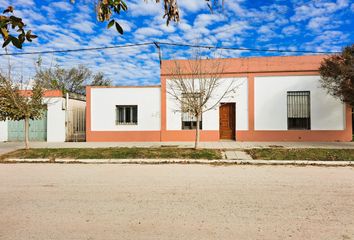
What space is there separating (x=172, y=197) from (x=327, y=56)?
13.9 m

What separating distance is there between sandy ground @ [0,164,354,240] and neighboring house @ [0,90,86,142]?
30.6ft

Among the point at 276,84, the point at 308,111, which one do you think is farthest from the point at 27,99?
the point at 308,111

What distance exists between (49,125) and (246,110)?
12.1 meters

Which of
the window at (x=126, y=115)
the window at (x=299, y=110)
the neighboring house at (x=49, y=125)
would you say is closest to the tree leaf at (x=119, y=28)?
the window at (x=126, y=115)

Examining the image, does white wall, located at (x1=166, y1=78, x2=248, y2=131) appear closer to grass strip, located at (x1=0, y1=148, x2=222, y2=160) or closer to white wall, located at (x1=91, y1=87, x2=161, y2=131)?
white wall, located at (x1=91, y1=87, x2=161, y2=131)

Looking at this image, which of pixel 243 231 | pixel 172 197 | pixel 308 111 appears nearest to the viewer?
pixel 243 231

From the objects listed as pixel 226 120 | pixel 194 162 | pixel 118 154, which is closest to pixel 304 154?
pixel 194 162

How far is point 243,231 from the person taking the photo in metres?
3.94

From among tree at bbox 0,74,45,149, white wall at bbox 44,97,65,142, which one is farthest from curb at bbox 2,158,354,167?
white wall at bbox 44,97,65,142

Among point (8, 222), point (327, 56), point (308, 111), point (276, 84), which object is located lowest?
point (8, 222)

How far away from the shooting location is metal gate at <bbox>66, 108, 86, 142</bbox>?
58.9 ft

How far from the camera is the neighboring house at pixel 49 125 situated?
57.6 ft

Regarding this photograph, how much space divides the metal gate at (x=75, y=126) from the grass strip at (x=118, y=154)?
17.7 ft

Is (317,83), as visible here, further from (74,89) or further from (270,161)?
(74,89)
